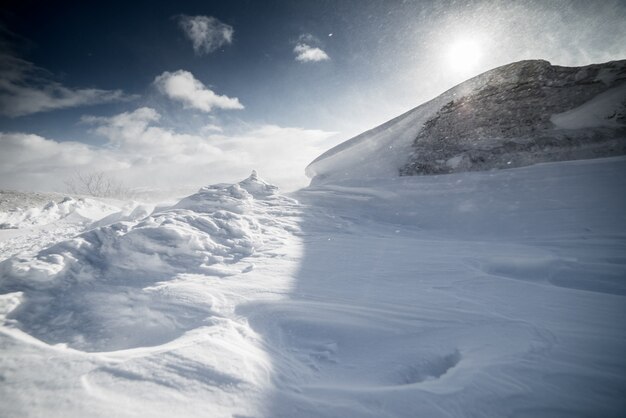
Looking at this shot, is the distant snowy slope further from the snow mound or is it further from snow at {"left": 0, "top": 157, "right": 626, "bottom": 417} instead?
the snow mound

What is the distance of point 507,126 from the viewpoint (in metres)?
5.85

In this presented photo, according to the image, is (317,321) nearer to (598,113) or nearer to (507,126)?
(507,126)

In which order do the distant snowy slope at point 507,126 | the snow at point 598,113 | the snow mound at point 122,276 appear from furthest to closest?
1. the distant snowy slope at point 507,126
2. the snow at point 598,113
3. the snow mound at point 122,276

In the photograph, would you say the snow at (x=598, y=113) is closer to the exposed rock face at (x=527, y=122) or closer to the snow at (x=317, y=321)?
the exposed rock face at (x=527, y=122)

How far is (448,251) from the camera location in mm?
2953

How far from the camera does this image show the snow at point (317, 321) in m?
1.12

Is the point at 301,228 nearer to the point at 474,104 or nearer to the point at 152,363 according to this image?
the point at 152,363

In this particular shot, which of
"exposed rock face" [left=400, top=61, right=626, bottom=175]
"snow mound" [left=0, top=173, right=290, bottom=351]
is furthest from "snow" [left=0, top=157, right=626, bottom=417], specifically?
"exposed rock face" [left=400, top=61, right=626, bottom=175]

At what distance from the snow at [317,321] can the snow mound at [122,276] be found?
12 millimetres

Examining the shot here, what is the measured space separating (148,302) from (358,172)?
579 cm

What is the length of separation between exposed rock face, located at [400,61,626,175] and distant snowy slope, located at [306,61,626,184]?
0.01 meters

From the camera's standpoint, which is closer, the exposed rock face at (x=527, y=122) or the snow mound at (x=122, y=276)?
the snow mound at (x=122, y=276)

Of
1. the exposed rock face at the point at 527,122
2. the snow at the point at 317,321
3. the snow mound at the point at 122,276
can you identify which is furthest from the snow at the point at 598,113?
the snow mound at the point at 122,276

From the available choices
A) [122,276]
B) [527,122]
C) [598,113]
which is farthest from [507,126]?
[122,276]
